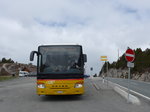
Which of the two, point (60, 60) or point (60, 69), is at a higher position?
point (60, 60)

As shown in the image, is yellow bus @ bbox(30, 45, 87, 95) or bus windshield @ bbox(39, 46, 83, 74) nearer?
yellow bus @ bbox(30, 45, 87, 95)

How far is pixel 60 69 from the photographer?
12.5m

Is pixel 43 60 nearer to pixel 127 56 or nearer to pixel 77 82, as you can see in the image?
pixel 77 82

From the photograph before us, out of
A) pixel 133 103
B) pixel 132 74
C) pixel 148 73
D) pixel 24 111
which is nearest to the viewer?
pixel 24 111

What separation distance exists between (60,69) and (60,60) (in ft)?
1.65

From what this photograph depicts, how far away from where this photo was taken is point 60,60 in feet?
41.8

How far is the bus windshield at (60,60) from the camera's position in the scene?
1254 centimetres

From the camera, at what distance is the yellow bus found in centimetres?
1231

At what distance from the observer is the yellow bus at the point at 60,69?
40.4ft

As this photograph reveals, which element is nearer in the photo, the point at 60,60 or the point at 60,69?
the point at 60,69

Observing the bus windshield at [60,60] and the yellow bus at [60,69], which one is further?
the bus windshield at [60,60]

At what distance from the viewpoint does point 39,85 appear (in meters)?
12.4

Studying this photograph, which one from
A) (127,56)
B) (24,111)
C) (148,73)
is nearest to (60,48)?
(127,56)

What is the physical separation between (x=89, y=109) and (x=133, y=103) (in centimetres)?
269
